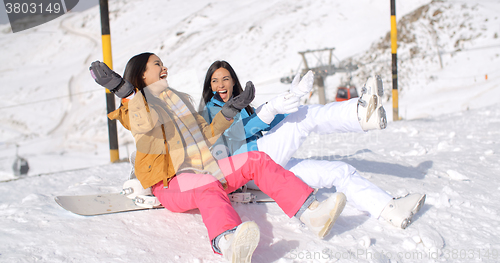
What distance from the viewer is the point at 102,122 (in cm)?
1764

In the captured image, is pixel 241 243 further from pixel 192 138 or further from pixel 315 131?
pixel 315 131

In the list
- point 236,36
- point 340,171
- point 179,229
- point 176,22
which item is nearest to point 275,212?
point 340,171

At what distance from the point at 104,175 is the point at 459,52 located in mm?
14422

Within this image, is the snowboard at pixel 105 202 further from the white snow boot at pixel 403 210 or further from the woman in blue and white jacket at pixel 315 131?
the white snow boot at pixel 403 210

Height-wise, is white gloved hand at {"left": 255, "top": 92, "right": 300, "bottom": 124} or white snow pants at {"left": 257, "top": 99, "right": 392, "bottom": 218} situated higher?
white gloved hand at {"left": 255, "top": 92, "right": 300, "bottom": 124}

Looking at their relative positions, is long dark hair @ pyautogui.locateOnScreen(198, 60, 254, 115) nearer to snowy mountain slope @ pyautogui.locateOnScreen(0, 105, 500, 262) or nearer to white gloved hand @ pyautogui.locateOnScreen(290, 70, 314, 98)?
white gloved hand @ pyautogui.locateOnScreen(290, 70, 314, 98)

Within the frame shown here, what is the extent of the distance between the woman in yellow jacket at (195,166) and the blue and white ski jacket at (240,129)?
174mm

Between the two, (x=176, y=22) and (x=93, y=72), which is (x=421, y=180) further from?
(x=176, y=22)

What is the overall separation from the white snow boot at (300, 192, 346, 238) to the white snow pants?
0.42 m

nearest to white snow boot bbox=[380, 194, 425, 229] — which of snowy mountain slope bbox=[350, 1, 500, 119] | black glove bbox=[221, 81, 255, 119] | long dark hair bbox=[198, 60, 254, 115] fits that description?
black glove bbox=[221, 81, 255, 119]

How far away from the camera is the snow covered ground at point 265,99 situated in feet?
5.71

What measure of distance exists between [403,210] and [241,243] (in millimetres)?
1028

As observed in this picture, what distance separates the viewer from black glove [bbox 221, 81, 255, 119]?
1905 millimetres

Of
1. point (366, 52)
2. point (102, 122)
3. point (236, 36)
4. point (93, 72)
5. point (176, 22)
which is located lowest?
point (102, 122)
